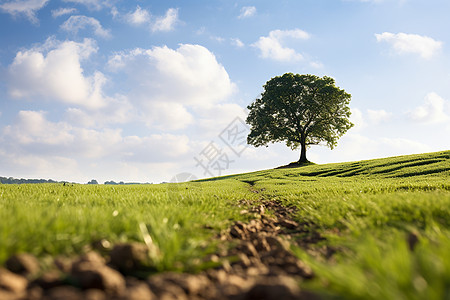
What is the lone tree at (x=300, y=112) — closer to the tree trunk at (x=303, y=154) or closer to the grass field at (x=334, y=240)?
the tree trunk at (x=303, y=154)

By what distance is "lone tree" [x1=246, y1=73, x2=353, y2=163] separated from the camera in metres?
43.0

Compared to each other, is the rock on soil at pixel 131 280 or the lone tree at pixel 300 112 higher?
the lone tree at pixel 300 112

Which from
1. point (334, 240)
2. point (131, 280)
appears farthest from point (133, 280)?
point (334, 240)

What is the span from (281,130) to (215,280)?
4352 centimetres

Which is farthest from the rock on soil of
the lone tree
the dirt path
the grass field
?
the lone tree

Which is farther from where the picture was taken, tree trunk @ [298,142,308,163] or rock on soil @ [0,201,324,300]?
tree trunk @ [298,142,308,163]

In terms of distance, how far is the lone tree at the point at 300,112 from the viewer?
A: 141ft

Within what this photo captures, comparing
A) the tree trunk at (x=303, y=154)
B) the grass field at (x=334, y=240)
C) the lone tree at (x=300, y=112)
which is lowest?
the grass field at (x=334, y=240)

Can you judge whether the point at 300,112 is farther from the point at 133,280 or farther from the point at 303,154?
the point at 133,280

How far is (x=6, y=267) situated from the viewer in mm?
1703

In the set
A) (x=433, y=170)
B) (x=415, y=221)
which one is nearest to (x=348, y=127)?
(x=433, y=170)

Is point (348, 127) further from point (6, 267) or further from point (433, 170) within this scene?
point (6, 267)

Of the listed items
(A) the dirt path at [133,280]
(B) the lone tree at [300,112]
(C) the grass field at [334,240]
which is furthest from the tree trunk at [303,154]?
(A) the dirt path at [133,280]

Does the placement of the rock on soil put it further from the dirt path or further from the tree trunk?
the tree trunk
